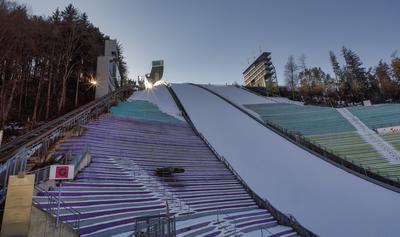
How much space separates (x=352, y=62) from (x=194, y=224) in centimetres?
5913

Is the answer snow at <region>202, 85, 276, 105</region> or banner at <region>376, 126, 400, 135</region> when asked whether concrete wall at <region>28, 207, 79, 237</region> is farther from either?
snow at <region>202, 85, 276, 105</region>

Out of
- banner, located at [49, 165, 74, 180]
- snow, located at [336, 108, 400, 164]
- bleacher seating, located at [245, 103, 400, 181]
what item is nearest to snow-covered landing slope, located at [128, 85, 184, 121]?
bleacher seating, located at [245, 103, 400, 181]

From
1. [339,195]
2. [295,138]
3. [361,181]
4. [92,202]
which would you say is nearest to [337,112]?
[295,138]

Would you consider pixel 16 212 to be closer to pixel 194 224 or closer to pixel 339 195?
pixel 194 224

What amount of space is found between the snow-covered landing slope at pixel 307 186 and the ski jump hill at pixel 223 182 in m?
0.05

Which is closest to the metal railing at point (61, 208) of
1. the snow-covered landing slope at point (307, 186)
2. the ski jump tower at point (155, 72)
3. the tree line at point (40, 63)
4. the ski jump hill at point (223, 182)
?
the ski jump hill at point (223, 182)

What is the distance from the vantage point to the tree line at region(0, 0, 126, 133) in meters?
16.7

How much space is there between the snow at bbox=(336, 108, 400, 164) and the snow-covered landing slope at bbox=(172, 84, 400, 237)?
14.5ft

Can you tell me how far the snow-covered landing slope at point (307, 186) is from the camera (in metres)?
11.0

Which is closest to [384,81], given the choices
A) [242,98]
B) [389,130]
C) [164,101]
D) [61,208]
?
[242,98]

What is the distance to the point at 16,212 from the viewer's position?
612 cm

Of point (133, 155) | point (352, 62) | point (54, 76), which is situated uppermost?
point (352, 62)

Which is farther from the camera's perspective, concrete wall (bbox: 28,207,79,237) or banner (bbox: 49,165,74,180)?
banner (bbox: 49,165,74,180)

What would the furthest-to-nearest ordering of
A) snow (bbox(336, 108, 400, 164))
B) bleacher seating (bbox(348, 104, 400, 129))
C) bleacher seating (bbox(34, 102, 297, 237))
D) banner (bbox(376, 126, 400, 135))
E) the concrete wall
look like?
bleacher seating (bbox(348, 104, 400, 129))
banner (bbox(376, 126, 400, 135))
snow (bbox(336, 108, 400, 164))
bleacher seating (bbox(34, 102, 297, 237))
the concrete wall
